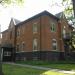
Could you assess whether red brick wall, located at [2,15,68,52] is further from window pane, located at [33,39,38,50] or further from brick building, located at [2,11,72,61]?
window pane, located at [33,39,38,50]

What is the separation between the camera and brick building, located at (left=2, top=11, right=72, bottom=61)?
33.4 metres

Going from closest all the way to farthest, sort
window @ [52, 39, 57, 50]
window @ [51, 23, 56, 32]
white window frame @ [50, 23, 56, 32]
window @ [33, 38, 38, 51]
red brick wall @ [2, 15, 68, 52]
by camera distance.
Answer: red brick wall @ [2, 15, 68, 52] < window @ [33, 38, 38, 51] < window @ [52, 39, 57, 50] < white window frame @ [50, 23, 56, 32] < window @ [51, 23, 56, 32]

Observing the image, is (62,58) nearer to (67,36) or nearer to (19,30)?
(67,36)

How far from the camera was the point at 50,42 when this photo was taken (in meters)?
34.0

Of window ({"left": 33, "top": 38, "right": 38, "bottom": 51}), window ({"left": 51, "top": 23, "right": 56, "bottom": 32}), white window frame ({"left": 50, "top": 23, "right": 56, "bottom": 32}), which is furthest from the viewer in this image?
window ({"left": 51, "top": 23, "right": 56, "bottom": 32})

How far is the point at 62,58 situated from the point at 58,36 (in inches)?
174

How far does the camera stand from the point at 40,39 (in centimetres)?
3369

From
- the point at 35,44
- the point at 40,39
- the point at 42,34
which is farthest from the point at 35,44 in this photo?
the point at 42,34

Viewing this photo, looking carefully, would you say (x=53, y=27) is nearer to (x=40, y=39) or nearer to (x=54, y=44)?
(x=54, y=44)

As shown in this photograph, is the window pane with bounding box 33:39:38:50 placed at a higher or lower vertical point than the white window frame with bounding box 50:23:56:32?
lower

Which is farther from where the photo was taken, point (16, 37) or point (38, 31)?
point (16, 37)

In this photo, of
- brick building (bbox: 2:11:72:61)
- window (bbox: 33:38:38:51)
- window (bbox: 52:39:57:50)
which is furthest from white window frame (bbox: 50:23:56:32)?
window (bbox: 33:38:38:51)

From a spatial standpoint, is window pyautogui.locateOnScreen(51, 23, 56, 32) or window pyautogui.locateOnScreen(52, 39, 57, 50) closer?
window pyautogui.locateOnScreen(52, 39, 57, 50)

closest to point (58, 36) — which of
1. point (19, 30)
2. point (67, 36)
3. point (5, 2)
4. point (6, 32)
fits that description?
point (67, 36)
